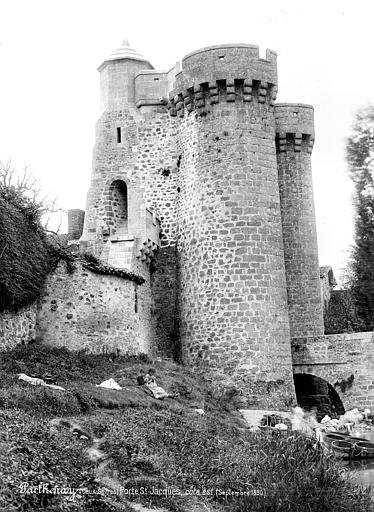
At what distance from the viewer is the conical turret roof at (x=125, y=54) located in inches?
1324

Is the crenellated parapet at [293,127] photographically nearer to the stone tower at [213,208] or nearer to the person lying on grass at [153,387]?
the stone tower at [213,208]

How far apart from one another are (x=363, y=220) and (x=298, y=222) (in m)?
4.90

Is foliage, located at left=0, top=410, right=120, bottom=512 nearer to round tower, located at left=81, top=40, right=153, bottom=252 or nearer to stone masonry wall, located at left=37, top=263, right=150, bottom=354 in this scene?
stone masonry wall, located at left=37, top=263, right=150, bottom=354

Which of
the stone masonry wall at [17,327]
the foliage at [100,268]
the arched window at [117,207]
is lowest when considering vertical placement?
the stone masonry wall at [17,327]

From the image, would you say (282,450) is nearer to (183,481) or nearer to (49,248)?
(183,481)

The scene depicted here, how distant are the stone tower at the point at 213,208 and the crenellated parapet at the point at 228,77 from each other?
38 mm

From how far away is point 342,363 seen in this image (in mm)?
29922

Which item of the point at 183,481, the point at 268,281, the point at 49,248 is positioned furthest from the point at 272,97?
the point at 183,481

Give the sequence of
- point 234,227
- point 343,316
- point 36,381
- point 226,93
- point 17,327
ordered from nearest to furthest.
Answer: point 36,381
point 17,327
point 234,227
point 226,93
point 343,316

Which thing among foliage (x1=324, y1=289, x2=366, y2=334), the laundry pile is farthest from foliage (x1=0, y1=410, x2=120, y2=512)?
foliage (x1=324, y1=289, x2=366, y2=334)

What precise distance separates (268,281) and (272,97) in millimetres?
6746

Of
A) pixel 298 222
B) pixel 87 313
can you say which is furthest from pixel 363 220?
pixel 87 313

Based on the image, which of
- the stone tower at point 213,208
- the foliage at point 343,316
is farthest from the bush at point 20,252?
the foliage at point 343,316

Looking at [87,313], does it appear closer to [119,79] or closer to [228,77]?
[228,77]
